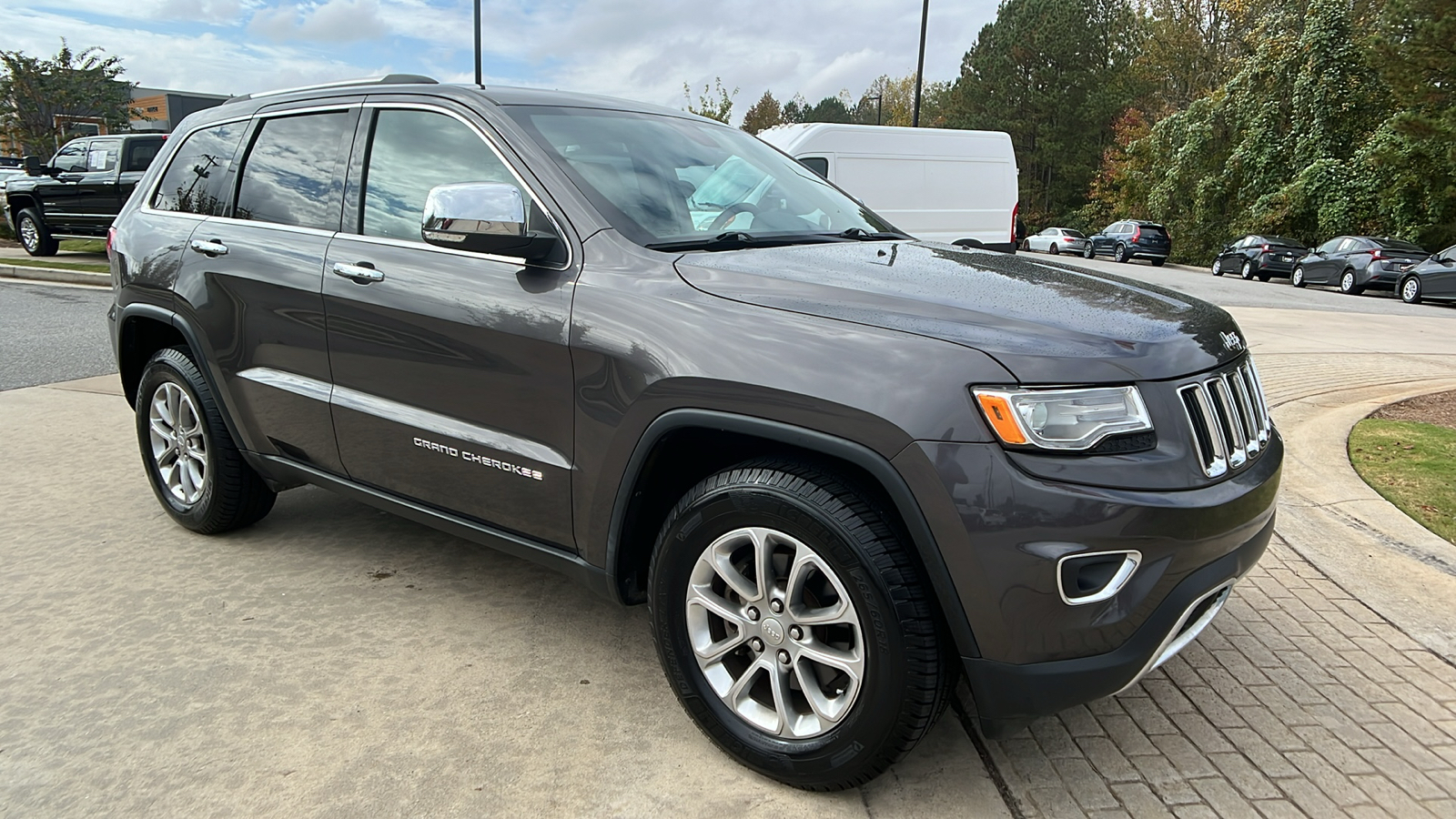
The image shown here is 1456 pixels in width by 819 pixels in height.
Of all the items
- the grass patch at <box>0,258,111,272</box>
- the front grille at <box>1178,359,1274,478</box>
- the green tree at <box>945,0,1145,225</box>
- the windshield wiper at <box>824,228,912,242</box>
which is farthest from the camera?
the green tree at <box>945,0,1145,225</box>

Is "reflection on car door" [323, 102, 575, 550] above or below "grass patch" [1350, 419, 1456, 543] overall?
above

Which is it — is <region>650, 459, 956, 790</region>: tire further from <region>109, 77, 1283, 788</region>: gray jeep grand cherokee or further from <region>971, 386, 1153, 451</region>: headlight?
<region>971, 386, 1153, 451</region>: headlight

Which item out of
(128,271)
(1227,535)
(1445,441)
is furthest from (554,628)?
(1445,441)

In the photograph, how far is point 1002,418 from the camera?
2.08 metres

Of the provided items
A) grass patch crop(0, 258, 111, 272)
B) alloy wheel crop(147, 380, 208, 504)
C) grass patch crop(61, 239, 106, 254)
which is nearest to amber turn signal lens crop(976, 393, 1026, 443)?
alloy wheel crop(147, 380, 208, 504)

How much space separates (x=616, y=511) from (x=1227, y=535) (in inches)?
59.8

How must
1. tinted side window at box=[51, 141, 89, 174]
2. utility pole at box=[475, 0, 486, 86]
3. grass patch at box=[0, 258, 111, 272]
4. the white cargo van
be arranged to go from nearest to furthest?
the white cargo van < grass patch at box=[0, 258, 111, 272] < tinted side window at box=[51, 141, 89, 174] < utility pole at box=[475, 0, 486, 86]

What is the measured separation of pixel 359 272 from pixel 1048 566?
236 cm

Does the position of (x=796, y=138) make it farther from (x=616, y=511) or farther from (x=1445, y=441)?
(x=616, y=511)

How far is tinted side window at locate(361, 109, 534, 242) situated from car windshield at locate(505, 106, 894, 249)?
0.62 feet

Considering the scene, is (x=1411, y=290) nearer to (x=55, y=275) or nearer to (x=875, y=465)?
(x=875, y=465)

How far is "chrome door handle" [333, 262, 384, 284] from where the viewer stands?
318 cm

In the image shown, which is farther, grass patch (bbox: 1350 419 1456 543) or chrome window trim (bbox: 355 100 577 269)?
grass patch (bbox: 1350 419 1456 543)

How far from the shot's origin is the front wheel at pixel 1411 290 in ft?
63.1
